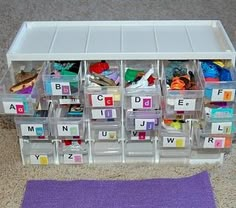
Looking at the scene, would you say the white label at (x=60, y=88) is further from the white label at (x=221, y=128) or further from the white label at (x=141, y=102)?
the white label at (x=221, y=128)

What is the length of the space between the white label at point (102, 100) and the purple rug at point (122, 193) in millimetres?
251

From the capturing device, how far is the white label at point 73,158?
54.5 inches

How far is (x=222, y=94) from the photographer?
1.21 meters

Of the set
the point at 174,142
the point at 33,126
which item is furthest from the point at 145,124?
the point at 33,126

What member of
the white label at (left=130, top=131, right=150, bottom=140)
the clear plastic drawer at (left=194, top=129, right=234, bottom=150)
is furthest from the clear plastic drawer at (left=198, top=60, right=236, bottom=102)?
the white label at (left=130, top=131, right=150, bottom=140)

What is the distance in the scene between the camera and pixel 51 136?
1.34 metres

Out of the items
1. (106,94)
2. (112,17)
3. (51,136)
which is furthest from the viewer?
(112,17)

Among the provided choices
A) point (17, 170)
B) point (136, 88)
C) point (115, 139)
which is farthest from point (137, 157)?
point (17, 170)

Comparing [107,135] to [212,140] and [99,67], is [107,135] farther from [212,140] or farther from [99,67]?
[212,140]

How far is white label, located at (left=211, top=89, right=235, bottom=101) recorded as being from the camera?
1.20 metres

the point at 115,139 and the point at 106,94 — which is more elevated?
the point at 106,94

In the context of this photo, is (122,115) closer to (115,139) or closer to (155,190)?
(115,139)

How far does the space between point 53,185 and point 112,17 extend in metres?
0.70

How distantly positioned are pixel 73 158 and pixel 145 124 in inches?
11.1
